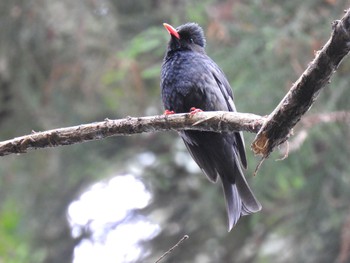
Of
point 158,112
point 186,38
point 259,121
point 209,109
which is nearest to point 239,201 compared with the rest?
point 209,109

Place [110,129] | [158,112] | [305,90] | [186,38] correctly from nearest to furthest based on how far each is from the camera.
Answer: [305,90] → [110,129] → [186,38] → [158,112]

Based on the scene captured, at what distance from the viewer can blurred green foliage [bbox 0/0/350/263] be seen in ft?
21.6

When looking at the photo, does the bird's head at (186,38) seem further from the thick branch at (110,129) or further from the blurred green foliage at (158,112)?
the thick branch at (110,129)

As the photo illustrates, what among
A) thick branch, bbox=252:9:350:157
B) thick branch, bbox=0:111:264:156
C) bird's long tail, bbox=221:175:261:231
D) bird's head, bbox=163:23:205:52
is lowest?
bird's long tail, bbox=221:175:261:231

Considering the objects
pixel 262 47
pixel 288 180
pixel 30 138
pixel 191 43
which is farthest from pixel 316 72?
pixel 288 180

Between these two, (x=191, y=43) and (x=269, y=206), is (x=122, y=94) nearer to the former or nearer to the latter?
(x=269, y=206)

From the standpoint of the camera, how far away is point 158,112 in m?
8.55

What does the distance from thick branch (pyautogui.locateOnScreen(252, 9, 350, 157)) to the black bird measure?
1.23 m

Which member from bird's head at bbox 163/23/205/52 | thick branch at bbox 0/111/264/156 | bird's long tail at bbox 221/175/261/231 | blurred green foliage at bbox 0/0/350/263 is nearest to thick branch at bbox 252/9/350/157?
thick branch at bbox 0/111/264/156

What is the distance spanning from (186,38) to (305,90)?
213cm

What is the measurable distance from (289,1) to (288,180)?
1680mm

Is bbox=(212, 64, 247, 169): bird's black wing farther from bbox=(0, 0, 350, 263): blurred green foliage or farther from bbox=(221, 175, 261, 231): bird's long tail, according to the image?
bbox=(0, 0, 350, 263): blurred green foliage

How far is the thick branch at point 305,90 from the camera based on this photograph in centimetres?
312

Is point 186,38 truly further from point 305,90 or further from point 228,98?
point 305,90
